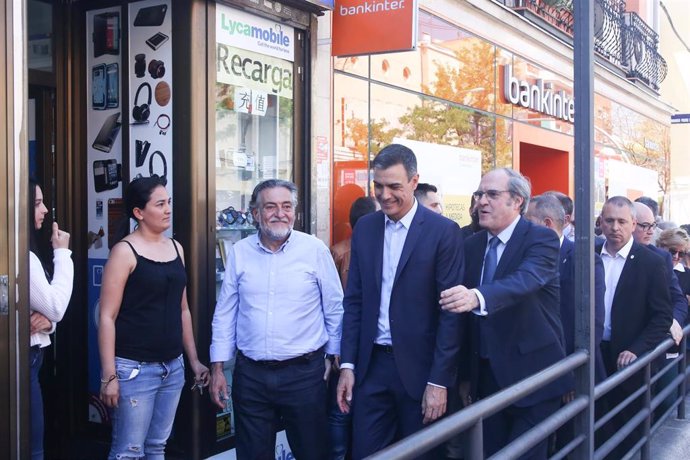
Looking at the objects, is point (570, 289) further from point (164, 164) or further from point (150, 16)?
point (150, 16)

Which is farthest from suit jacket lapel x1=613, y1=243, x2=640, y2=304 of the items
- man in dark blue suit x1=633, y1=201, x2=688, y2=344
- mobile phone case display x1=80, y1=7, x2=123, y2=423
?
mobile phone case display x1=80, y1=7, x2=123, y2=423

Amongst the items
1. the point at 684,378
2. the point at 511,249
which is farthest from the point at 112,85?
the point at 684,378

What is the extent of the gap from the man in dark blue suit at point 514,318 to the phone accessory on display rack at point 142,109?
2500mm

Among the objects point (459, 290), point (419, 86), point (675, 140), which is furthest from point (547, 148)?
point (675, 140)

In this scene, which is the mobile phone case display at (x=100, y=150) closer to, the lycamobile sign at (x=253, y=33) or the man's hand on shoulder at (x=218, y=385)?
the lycamobile sign at (x=253, y=33)

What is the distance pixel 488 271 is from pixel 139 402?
1997 millimetres

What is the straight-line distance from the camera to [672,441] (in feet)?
20.1

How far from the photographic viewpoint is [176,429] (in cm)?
526

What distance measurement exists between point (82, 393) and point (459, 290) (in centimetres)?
329

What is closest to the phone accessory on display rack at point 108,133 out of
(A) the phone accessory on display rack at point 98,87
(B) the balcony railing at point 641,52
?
(A) the phone accessory on display rack at point 98,87

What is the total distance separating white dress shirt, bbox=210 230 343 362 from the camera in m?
4.32

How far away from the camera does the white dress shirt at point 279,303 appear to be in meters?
4.32

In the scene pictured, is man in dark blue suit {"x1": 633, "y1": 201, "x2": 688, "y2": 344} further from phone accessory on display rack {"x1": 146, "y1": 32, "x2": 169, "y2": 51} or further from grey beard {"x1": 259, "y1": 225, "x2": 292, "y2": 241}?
phone accessory on display rack {"x1": 146, "y1": 32, "x2": 169, "y2": 51}

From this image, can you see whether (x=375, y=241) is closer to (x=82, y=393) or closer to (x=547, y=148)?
(x=82, y=393)
